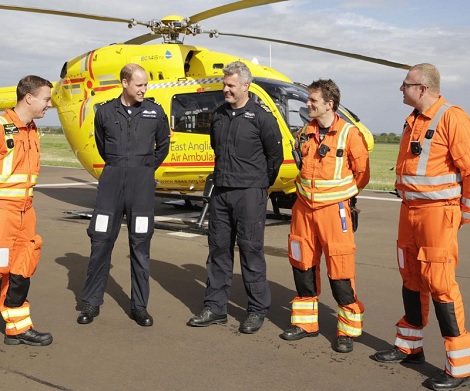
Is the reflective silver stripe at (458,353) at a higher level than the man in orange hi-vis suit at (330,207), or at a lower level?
lower

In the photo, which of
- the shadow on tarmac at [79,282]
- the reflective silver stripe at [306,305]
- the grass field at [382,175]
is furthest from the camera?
the grass field at [382,175]

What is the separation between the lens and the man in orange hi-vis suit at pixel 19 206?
13.4 ft

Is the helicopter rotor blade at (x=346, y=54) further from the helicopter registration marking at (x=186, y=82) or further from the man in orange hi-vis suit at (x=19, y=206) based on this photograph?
the man in orange hi-vis suit at (x=19, y=206)

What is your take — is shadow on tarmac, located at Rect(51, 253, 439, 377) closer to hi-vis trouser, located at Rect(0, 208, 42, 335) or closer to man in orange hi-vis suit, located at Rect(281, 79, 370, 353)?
man in orange hi-vis suit, located at Rect(281, 79, 370, 353)

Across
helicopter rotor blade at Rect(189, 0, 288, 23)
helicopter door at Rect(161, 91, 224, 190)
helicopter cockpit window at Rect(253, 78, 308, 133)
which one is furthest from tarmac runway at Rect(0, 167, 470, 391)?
helicopter rotor blade at Rect(189, 0, 288, 23)

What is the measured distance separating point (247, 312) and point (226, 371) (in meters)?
1.06

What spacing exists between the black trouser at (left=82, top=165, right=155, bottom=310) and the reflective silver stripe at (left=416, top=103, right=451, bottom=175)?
219 cm

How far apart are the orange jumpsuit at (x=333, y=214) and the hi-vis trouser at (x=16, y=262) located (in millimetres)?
1863

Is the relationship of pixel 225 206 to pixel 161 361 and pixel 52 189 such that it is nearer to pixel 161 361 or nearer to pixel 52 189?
pixel 161 361

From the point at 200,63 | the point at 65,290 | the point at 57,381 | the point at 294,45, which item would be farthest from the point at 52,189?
the point at 57,381

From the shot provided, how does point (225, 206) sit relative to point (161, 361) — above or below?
above

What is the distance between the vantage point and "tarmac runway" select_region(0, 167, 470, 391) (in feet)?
12.3

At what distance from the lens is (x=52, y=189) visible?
50.0 feet

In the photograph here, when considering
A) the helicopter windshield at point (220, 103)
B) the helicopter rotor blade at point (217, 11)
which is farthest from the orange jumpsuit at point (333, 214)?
the helicopter windshield at point (220, 103)
